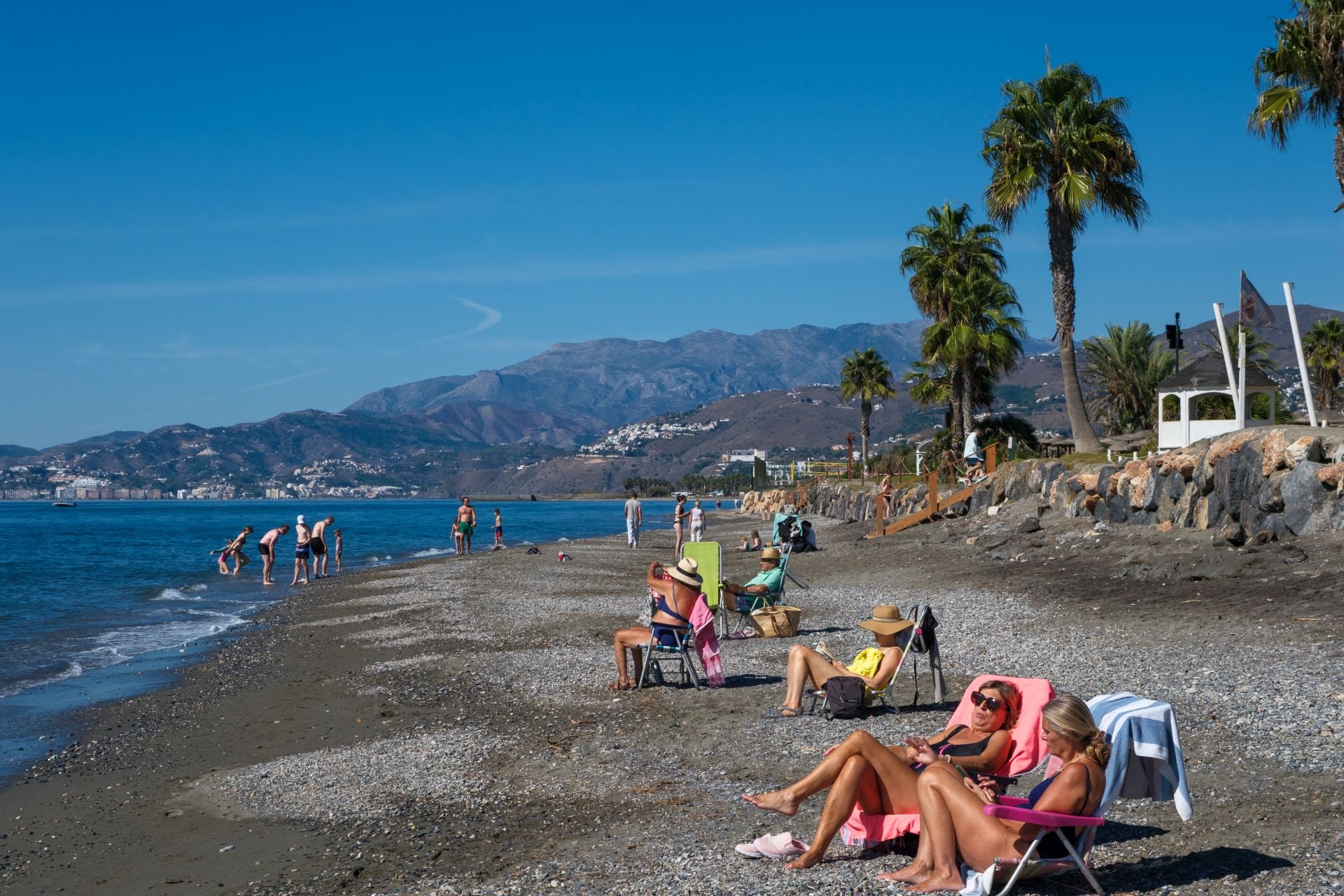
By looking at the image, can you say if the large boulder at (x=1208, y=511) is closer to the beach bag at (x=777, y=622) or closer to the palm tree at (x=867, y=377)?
the beach bag at (x=777, y=622)

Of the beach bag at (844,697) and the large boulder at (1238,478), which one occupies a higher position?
the large boulder at (1238,478)

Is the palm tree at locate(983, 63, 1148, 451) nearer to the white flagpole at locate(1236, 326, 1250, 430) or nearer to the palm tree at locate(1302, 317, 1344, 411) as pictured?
the white flagpole at locate(1236, 326, 1250, 430)

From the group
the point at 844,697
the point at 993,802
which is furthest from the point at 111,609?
the point at 993,802

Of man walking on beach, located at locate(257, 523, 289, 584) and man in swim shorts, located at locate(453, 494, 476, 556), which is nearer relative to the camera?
man walking on beach, located at locate(257, 523, 289, 584)

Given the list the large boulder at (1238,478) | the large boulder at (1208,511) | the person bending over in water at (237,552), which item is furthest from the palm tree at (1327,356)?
the person bending over in water at (237,552)

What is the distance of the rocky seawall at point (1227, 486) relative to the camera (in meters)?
14.0

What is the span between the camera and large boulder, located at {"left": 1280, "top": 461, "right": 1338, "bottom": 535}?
44.8ft

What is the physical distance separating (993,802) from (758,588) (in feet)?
30.1

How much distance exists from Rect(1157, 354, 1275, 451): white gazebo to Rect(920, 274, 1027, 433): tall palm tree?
839 cm

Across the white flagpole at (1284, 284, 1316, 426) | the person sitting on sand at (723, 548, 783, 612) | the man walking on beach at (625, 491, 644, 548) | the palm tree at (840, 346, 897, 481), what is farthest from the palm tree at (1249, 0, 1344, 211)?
the palm tree at (840, 346, 897, 481)

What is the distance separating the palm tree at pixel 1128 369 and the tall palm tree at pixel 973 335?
37.7ft

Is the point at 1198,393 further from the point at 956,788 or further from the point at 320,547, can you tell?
the point at 956,788

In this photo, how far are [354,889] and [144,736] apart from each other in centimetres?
520

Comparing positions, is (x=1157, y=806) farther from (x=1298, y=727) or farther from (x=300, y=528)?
(x=300, y=528)
